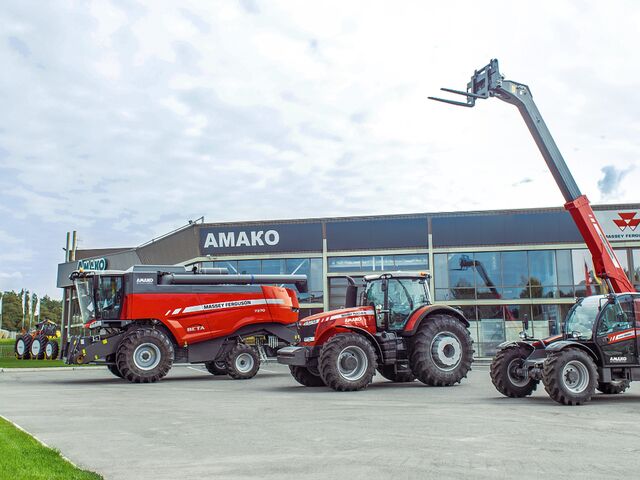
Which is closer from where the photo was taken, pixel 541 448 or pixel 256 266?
pixel 541 448

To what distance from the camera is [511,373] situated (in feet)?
46.4

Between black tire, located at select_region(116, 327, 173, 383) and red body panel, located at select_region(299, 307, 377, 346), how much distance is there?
15.2ft

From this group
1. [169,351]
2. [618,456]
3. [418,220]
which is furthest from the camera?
[418,220]

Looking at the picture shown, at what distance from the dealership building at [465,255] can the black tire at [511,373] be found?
22.1m

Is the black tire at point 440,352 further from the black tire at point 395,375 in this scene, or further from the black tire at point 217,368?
the black tire at point 217,368

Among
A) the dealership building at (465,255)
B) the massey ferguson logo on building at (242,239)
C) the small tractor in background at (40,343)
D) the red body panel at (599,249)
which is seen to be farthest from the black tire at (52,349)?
the red body panel at (599,249)

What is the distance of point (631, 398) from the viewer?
46.9ft

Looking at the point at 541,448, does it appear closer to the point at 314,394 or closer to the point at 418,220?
the point at 314,394

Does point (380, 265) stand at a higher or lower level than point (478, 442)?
higher

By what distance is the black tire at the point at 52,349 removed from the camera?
117 ft

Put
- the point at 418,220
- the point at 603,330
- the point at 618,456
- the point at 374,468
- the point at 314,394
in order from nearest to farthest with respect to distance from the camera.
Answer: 1. the point at 374,468
2. the point at 618,456
3. the point at 603,330
4. the point at 314,394
5. the point at 418,220

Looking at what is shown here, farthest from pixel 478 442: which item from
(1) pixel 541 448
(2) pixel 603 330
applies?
(2) pixel 603 330

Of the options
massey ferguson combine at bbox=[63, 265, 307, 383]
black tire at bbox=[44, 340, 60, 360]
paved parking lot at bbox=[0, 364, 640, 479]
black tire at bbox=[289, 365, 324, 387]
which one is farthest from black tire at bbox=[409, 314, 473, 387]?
black tire at bbox=[44, 340, 60, 360]

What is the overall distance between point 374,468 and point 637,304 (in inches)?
336
